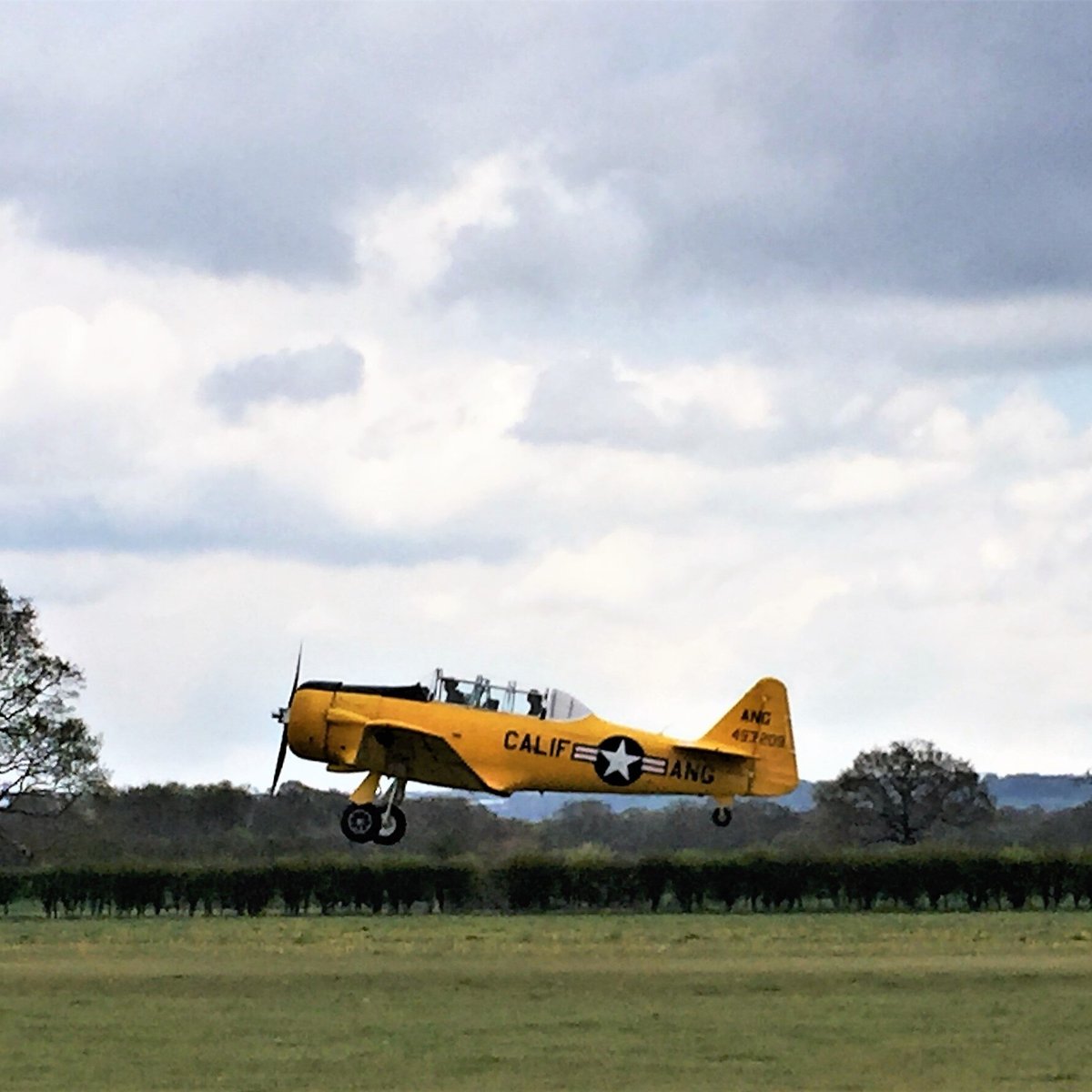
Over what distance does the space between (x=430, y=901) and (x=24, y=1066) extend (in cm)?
4321

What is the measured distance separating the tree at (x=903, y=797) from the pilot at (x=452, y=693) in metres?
49.0

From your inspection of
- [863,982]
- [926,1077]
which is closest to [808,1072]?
[926,1077]

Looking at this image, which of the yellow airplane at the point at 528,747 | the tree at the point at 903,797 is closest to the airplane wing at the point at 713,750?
the yellow airplane at the point at 528,747

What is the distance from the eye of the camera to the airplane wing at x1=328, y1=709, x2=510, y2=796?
51281mm

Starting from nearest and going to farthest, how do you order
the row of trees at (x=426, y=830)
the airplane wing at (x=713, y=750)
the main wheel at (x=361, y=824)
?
the main wheel at (x=361, y=824)
the airplane wing at (x=713, y=750)
the row of trees at (x=426, y=830)

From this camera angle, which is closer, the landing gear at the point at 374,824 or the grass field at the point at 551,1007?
the grass field at the point at 551,1007

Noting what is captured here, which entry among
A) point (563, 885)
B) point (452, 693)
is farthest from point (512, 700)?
point (563, 885)

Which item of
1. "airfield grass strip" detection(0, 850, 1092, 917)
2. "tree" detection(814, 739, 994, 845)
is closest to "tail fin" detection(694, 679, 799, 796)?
"airfield grass strip" detection(0, 850, 1092, 917)

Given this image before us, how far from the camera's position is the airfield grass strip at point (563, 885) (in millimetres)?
79000

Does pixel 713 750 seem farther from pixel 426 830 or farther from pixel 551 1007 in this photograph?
pixel 426 830

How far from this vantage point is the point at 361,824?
47312mm

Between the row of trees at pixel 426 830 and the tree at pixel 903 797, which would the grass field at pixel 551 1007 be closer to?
the row of trees at pixel 426 830

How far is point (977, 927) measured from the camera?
6812 cm

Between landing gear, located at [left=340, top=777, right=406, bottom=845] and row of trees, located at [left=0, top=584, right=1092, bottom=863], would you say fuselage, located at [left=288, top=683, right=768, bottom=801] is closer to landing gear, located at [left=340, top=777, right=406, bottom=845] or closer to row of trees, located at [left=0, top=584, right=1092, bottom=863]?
landing gear, located at [left=340, top=777, right=406, bottom=845]
